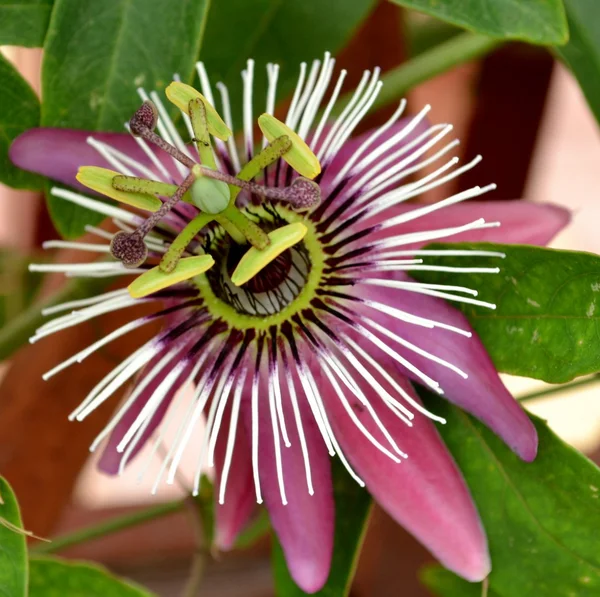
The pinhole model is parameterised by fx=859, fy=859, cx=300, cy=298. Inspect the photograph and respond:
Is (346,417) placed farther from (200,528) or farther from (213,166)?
(200,528)

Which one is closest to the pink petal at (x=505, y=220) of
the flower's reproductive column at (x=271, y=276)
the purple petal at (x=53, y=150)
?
the flower's reproductive column at (x=271, y=276)

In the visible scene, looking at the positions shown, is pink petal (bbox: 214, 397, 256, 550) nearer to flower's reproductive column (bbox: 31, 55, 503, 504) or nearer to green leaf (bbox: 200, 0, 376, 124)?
Result: flower's reproductive column (bbox: 31, 55, 503, 504)

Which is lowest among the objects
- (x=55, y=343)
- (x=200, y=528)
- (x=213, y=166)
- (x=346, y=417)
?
(x=200, y=528)

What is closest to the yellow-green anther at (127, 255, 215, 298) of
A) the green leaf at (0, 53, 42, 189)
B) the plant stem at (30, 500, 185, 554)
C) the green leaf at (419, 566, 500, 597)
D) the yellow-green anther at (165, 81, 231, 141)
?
the yellow-green anther at (165, 81, 231, 141)

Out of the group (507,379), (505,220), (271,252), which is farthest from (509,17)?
(507,379)

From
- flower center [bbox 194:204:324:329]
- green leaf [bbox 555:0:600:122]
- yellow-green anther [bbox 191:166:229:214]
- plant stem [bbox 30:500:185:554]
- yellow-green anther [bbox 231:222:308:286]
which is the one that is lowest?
plant stem [bbox 30:500:185:554]

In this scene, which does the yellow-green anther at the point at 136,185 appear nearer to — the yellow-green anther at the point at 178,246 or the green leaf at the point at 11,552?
the yellow-green anther at the point at 178,246

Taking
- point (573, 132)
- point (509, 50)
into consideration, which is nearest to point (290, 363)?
point (509, 50)

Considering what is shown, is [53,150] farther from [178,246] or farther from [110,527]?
[110,527]
